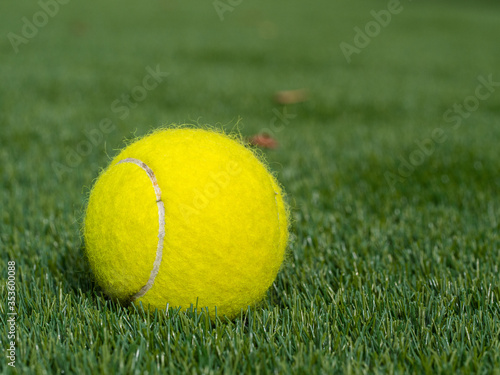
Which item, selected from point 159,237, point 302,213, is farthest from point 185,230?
point 302,213

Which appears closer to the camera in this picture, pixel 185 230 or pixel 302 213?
pixel 185 230

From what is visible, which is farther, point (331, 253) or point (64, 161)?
→ point (64, 161)

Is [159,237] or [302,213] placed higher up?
[159,237]

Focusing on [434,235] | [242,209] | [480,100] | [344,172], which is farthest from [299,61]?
[242,209]

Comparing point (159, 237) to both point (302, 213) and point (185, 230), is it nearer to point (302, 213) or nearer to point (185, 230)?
point (185, 230)

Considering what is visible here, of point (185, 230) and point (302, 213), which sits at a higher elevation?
point (185, 230)

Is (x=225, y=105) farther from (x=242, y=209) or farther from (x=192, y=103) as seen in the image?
(x=242, y=209)
